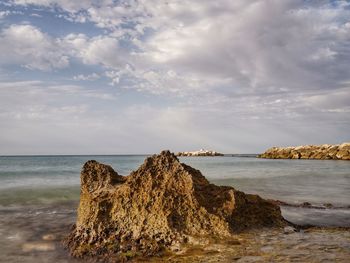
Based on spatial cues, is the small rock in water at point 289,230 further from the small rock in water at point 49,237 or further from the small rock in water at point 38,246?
the small rock in water at point 49,237

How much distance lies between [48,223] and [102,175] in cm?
327

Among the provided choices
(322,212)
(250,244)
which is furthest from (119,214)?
(322,212)

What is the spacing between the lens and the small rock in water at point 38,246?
9.24 m

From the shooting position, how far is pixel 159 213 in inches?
343

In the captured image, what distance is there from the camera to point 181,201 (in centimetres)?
890

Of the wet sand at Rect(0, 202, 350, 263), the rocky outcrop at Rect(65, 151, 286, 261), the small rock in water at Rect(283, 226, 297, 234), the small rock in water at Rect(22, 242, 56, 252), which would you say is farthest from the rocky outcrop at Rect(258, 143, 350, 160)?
the small rock in water at Rect(22, 242, 56, 252)

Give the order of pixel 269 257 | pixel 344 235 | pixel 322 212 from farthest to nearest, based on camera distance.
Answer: pixel 322 212, pixel 344 235, pixel 269 257

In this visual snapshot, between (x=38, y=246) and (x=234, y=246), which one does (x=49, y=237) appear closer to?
(x=38, y=246)

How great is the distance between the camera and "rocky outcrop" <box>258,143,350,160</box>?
262 feet

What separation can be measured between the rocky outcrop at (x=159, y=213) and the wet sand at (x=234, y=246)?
413mm

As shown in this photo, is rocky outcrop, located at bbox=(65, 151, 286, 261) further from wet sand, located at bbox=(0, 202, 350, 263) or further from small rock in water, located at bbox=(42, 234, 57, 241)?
small rock in water, located at bbox=(42, 234, 57, 241)

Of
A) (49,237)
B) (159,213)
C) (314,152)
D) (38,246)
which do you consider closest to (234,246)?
(159,213)

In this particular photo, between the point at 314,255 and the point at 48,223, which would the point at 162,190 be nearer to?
the point at 314,255

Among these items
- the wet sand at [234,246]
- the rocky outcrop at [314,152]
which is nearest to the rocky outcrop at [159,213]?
the wet sand at [234,246]
